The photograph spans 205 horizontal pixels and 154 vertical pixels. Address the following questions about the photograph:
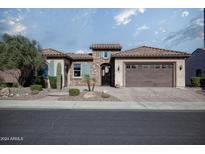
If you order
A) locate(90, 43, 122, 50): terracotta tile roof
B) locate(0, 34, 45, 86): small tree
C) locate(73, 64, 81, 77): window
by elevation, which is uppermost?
locate(90, 43, 122, 50): terracotta tile roof

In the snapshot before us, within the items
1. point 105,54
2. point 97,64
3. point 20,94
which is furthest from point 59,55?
point 20,94

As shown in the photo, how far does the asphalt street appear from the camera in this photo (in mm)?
5910

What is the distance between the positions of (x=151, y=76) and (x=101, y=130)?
1760 centimetres

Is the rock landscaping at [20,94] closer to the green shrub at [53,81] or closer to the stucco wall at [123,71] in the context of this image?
the green shrub at [53,81]

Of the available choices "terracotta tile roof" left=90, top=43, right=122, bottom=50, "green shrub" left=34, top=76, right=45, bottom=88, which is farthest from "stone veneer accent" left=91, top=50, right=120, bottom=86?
"green shrub" left=34, top=76, right=45, bottom=88

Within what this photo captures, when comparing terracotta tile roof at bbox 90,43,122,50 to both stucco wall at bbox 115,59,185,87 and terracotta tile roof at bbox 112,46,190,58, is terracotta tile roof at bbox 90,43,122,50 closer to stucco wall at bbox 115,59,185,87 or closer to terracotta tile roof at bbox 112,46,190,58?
terracotta tile roof at bbox 112,46,190,58

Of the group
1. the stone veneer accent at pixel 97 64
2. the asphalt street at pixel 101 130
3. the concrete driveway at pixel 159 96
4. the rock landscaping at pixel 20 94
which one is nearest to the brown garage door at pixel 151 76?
the concrete driveway at pixel 159 96

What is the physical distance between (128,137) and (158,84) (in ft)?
59.6

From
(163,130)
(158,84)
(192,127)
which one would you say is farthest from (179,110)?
(158,84)

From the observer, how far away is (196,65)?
3092cm

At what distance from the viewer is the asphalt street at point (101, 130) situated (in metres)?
5.91

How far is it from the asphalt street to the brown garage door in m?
14.3

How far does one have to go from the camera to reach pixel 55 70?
80.5 feet

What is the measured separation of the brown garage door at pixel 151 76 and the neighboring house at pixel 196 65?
8.64 metres
